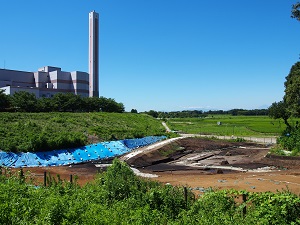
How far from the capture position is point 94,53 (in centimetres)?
7181

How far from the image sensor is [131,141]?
1369 inches

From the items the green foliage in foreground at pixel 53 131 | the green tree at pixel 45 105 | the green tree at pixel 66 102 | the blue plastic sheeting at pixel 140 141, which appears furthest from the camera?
the green tree at pixel 66 102

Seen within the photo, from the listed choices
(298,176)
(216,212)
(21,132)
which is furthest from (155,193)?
(21,132)

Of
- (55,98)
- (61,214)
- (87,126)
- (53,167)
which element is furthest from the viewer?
(55,98)

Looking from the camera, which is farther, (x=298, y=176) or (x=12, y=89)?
(x=12, y=89)

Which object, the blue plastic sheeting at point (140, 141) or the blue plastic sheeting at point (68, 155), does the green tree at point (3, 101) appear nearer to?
the blue plastic sheeting at point (68, 155)

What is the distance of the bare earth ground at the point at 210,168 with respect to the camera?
16.6m

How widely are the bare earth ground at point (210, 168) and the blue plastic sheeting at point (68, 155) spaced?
146 centimetres

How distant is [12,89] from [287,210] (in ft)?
191

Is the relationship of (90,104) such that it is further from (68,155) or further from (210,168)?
(210,168)

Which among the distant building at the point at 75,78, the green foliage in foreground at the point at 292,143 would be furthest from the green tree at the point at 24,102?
the green foliage in foreground at the point at 292,143

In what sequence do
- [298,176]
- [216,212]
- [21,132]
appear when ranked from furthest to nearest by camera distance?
[21,132], [298,176], [216,212]

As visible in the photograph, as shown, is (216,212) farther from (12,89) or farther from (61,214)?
(12,89)

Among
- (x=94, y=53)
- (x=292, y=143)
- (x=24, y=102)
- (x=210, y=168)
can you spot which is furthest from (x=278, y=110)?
(x=94, y=53)
